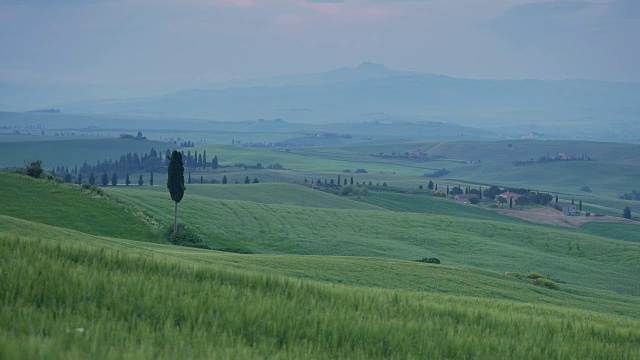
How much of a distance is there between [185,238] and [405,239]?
28.9 metres

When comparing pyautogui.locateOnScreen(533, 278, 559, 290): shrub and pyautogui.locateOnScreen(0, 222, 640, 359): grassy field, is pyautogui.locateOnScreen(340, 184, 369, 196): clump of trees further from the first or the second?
pyautogui.locateOnScreen(0, 222, 640, 359): grassy field

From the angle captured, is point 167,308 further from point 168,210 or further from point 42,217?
point 168,210

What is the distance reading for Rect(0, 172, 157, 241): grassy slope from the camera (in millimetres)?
47750

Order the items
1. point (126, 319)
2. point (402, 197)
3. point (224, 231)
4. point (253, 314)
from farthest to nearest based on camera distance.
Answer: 1. point (402, 197)
2. point (224, 231)
3. point (253, 314)
4. point (126, 319)

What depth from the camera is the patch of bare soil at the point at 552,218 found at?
116 metres

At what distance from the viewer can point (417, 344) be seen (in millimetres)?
9727

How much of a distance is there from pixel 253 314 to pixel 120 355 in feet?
9.04

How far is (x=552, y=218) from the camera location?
394 ft

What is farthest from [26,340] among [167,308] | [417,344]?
[417,344]

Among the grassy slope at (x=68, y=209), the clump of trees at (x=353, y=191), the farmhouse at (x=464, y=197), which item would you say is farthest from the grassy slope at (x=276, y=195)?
the grassy slope at (x=68, y=209)

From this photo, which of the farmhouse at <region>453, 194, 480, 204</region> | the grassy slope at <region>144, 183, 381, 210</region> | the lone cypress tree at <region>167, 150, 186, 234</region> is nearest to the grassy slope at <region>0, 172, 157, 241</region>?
the lone cypress tree at <region>167, 150, 186, 234</region>

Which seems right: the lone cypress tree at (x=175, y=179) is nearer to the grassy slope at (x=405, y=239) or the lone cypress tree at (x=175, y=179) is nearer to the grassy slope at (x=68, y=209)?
the grassy slope at (x=68, y=209)

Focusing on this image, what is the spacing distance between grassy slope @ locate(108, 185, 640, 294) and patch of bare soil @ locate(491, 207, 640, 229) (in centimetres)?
2733

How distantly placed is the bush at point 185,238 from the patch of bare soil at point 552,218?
76.1 m
